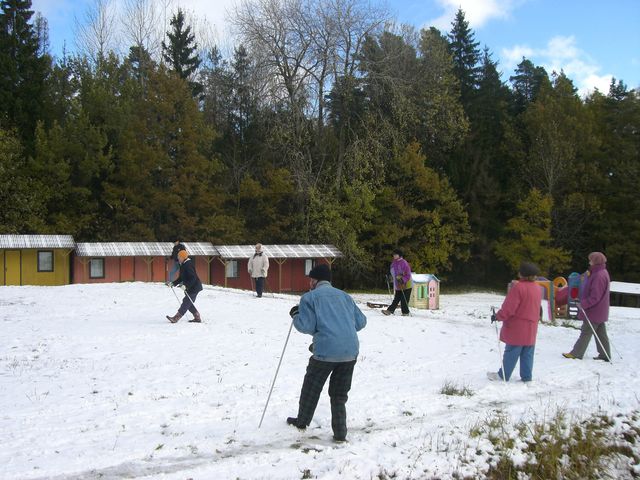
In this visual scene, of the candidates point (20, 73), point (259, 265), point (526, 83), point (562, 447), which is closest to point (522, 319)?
point (562, 447)

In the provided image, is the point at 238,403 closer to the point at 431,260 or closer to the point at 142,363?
the point at 142,363

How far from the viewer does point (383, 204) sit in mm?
39562

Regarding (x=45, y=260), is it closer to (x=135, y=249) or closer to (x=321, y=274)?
(x=135, y=249)

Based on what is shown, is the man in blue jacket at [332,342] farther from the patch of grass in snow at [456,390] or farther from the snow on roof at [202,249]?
the snow on roof at [202,249]

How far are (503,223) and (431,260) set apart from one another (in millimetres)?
10030

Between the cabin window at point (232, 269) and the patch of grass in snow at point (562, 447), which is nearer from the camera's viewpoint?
the patch of grass in snow at point (562, 447)

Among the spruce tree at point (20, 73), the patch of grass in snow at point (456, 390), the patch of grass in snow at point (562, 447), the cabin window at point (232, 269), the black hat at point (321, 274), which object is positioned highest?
the spruce tree at point (20, 73)

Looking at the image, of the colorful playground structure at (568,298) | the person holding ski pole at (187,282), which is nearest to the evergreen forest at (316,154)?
the colorful playground structure at (568,298)

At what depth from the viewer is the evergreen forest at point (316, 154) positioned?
3500 centimetres

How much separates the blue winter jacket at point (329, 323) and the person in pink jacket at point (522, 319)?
3421 millimetres

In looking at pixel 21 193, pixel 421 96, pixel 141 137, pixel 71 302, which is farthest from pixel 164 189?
pixel 71 302

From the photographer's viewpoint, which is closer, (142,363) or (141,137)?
(142,363)

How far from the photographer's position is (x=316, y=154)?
3812 cm

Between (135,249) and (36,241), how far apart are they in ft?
15.8
